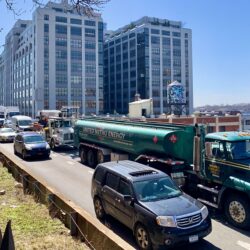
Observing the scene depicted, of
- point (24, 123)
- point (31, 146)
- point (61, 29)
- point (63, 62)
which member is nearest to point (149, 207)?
point (31, 146)

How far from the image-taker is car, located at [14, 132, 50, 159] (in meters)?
23.9

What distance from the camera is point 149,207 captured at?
27.8ft

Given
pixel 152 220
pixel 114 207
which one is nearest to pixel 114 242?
pixel 152 220

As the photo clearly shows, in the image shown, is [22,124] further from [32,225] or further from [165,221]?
[165,221]

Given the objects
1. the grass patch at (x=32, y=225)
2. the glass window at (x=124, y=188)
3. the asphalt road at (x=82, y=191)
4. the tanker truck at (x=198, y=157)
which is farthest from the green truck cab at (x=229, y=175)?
the grass patch at (x=32, y=225)

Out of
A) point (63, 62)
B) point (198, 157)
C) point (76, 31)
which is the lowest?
point (198, 157)

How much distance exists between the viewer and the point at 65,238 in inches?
338

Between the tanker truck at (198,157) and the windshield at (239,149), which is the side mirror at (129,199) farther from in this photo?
the windshield at (239,149)

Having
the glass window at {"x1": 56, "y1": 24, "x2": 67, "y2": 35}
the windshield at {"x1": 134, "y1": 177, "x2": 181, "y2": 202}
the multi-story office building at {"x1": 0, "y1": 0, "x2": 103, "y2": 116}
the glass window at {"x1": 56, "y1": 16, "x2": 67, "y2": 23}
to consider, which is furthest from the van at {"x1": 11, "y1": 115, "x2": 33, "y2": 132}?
the glass window at {"x1": 56, "y1": 16, "x2": 67, "y2": 23}

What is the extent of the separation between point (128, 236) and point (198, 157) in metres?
4.19

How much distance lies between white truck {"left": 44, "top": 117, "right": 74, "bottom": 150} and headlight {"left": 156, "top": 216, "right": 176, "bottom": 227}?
21397 mm

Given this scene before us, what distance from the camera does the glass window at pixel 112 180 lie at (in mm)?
9984

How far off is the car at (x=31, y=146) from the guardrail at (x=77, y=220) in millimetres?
10832

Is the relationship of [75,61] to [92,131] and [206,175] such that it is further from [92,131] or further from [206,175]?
[206,175]
